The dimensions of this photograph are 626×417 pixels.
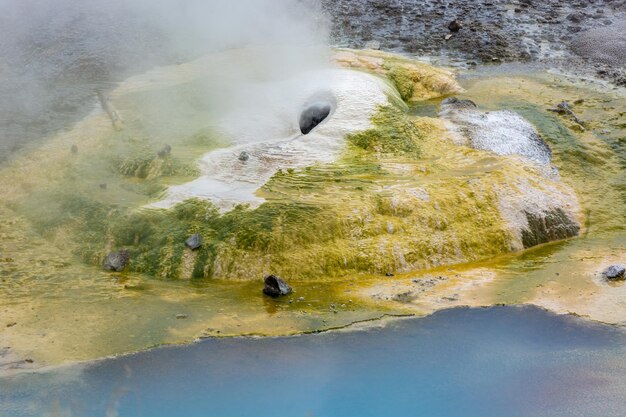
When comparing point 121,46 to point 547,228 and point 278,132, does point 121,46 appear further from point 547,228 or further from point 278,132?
point 547,228

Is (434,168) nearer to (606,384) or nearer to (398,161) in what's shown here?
(398,161)

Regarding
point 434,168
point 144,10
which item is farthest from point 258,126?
point 144,10

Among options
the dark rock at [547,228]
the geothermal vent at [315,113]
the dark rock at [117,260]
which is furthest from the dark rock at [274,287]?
the geothermal vent at [315,113]

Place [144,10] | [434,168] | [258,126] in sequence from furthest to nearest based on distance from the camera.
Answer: [144,10]
[258,126]
[434,168]

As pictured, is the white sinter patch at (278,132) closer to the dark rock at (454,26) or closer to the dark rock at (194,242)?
the dark rock at (194,242)

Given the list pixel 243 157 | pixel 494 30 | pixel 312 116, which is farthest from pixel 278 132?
pixel 494 30

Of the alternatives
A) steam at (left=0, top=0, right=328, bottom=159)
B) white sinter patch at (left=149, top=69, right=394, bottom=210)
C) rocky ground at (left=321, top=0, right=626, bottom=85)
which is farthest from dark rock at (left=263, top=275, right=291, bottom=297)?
rocky ground at (left=321, top=0, right=626, bottom=85)
